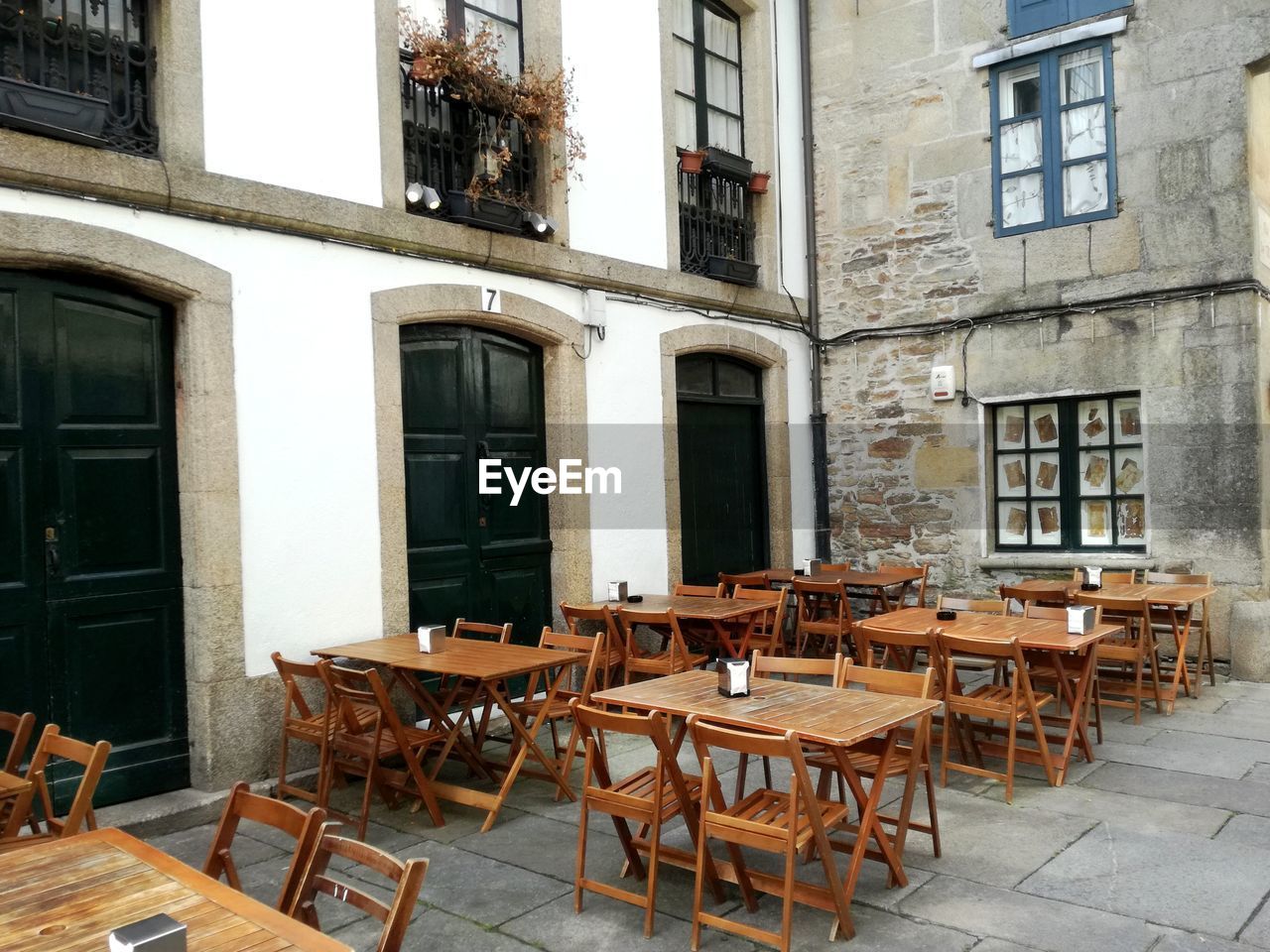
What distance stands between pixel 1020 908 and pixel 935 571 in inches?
198

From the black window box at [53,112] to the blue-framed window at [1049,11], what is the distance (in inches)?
249

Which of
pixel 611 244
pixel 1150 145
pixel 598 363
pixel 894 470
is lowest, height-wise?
pixel 894 470

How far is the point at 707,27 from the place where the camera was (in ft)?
27.1

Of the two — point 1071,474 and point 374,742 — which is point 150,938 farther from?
point 1071,474

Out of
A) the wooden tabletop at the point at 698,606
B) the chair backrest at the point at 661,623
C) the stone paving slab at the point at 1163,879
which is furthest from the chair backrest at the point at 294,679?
the stone paving slab at the point at 1163,879

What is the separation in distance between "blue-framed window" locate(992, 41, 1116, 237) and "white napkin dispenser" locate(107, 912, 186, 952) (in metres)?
7.45

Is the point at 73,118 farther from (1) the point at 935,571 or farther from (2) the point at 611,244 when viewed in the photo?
(1) the point at 935,571

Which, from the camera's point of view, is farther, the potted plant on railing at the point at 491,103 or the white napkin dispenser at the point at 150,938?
the potted plant on railing at the point at 491,103

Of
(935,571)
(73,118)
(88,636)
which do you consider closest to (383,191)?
(73,118)

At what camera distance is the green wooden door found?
314 inches

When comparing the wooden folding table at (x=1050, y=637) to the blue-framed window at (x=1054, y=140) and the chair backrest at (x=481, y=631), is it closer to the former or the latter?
the chair backrest at (x=481, y=631)

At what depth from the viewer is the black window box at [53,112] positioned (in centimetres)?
428

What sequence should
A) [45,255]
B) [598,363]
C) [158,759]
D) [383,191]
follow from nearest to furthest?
1. [45,255]
2. [158,759]
3. [383,191]
4. [598,363]

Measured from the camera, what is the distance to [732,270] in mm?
8039
